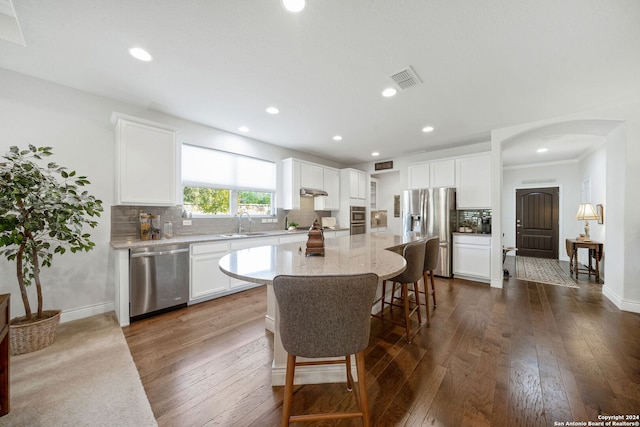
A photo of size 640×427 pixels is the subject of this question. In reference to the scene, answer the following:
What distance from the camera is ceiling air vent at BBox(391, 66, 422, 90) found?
2307 millimetres

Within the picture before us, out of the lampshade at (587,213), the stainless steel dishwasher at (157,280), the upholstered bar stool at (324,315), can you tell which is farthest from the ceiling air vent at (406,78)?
the lampshade at (587,213)

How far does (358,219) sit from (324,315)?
502cm

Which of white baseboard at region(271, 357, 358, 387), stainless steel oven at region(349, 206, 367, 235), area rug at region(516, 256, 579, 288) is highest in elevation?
stainless steel oven at region(349, 206, 367, 235)

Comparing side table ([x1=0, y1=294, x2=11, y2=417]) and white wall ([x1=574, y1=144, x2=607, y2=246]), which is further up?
white wall ([x1=574, y1=144, x2=607, y2=246])

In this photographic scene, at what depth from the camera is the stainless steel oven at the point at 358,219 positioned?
19.1 feet

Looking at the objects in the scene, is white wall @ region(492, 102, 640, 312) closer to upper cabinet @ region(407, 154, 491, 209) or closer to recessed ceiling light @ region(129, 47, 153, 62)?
upper cabinet @ region(407, 154, 491, 209)

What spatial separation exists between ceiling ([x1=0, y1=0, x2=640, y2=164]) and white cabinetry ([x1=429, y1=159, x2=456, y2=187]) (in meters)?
1.31

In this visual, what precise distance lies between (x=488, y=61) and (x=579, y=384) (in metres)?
2.67

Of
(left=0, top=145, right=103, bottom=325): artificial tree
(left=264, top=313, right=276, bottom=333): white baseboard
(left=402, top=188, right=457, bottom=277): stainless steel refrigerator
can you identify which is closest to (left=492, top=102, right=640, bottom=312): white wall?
(left=402, top=188, right=457, bottom=277): stainless steel refrigerator

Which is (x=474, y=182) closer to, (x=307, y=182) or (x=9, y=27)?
(x=307, y=182)

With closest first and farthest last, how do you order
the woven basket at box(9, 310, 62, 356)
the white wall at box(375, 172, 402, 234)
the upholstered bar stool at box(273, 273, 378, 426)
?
the upholstered bar stool at box(273, 273, 378, 426)
the woven basket at box(9, 310, 62, 356)
the white wall at box(375, 172, 402, 234)

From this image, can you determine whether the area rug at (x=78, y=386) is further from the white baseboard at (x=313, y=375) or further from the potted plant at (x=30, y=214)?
the white baseboard at (x=313, y=375)

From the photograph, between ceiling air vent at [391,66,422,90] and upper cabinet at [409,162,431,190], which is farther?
upper cabinet at [409,162,431,190]

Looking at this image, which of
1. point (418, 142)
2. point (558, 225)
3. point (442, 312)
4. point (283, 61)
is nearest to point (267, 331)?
point (442, 312)
